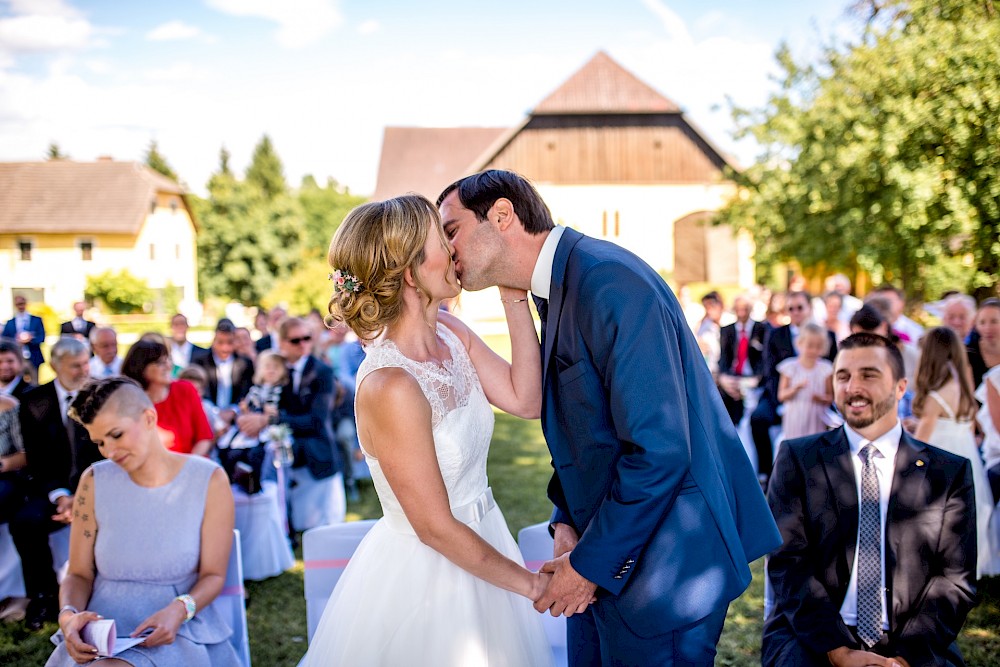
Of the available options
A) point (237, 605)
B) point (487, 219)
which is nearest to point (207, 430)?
point (237, 605)

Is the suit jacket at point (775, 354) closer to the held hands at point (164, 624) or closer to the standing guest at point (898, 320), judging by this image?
the standing guest at point (898, 320)

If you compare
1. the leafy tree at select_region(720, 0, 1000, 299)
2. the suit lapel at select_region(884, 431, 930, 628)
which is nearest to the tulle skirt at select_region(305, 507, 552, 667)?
the suit lapel at select_region(884, 431, 930, 628)

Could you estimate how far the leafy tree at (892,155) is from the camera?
416 inches

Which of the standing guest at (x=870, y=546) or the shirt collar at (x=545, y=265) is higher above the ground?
the shirt collar at (x=545, y=265)

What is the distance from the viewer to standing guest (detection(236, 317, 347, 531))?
672cm

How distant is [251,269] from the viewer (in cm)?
4828

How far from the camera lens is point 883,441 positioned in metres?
3.15

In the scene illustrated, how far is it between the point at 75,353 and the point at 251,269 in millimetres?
44471

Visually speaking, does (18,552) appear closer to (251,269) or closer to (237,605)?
(237,605)

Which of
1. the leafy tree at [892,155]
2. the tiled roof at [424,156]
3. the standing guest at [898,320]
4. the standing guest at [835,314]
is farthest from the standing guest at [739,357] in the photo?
the tiled roof at [424,156]

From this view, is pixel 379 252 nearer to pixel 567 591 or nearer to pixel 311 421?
pixel 567 591

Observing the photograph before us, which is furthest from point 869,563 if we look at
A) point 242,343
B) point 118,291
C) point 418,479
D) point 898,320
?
point 118,291

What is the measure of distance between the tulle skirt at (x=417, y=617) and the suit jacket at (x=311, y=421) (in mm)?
4242

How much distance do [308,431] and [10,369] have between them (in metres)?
2.36
